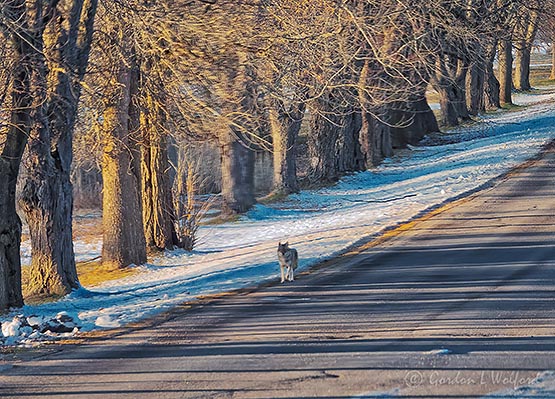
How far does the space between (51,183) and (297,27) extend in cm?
484

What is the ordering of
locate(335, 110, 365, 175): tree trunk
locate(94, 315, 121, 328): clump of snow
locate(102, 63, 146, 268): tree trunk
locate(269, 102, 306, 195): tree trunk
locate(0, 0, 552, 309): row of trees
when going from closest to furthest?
locate(94, 315, 121, 328): clump of snow < locate(0, 0, 552, 309): row of trees < locate(102, 63, 146, 268): tree trunk < locate(269, 102, 306, 195): tree trunk < locate(335, 110, 365, 175): tree trunk

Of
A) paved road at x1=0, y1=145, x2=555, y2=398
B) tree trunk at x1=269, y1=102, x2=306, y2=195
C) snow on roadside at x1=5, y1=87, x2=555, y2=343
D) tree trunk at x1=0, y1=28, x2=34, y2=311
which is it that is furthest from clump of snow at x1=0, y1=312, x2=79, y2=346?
tree trunk at x1=269, y1=102, x2=306, y2=195

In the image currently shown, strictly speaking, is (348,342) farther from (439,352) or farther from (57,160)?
(57,160)

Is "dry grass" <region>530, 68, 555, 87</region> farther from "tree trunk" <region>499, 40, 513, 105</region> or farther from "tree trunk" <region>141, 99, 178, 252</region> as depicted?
"tree trunk" <region>141, 99, 178, 252</region>

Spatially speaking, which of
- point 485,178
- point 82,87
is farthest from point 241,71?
point 485,178

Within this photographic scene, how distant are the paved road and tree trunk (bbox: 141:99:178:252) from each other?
22.0 feet

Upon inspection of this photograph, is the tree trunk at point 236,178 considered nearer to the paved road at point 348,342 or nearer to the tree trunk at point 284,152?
the tree trunk at point 284,152

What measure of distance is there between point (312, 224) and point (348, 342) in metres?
13.9

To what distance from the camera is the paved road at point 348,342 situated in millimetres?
7930

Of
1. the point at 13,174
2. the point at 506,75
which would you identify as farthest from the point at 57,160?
the point at 506,75

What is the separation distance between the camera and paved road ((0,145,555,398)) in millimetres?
7930

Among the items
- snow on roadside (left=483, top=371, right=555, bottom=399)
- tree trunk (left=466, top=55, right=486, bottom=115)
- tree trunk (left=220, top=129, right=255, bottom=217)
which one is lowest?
snow on roadside (left=483, top=371, right=555, bottom=399)

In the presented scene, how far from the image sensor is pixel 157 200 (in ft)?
69.7

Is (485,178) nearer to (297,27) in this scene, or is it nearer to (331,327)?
(297,27)
